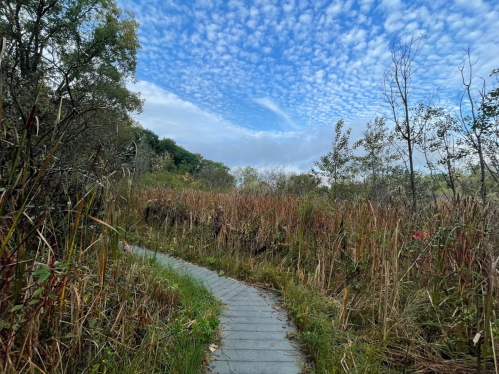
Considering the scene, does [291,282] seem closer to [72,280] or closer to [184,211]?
[72,280]

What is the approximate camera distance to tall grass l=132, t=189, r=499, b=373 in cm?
188

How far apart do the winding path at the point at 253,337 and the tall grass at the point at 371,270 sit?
0.19 meters

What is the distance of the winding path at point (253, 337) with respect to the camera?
1.94m

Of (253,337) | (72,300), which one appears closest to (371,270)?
(253,337)

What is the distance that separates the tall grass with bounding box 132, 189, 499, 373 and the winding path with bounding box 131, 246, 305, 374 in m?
0.19

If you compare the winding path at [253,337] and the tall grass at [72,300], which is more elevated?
the tall grass at [72,300]

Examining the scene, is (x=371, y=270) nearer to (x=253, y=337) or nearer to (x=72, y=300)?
(x=253, y=337)

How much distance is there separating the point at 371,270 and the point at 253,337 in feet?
4.70

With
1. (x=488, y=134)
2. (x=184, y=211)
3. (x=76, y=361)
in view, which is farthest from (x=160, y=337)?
(x=488, y=134)

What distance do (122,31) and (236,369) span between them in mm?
17527

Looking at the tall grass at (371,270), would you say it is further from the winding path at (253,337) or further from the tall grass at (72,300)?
the tall grass at (72,300)

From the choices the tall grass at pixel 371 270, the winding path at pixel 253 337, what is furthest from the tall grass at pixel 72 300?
the tall grass at pixel 371 270

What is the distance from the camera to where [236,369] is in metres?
1.89

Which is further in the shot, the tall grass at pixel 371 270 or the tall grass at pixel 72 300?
the tall grass at pixel 371 270
